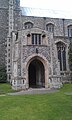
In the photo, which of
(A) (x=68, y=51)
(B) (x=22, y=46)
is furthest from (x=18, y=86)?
(A) (x=68, y=51)

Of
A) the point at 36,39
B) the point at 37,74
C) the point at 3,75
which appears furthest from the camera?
the point at 37,74

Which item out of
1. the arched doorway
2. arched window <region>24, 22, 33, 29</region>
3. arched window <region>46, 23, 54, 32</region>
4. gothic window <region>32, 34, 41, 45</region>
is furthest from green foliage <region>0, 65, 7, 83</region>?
arched window <region>46, 23, 54, 32</region>

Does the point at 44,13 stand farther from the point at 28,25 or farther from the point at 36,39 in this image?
the point at 36,39

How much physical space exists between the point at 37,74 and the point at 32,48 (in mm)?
5948

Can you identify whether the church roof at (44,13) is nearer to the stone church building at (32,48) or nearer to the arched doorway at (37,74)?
the stone church building at (32,48)

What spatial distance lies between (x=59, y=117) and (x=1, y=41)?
24.6 metres

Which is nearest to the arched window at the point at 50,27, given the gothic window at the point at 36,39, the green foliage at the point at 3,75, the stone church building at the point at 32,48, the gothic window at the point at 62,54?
the stone church building at the point at 32,48

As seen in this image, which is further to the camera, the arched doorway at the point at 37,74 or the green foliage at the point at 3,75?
the green foliage at the point at 3,75

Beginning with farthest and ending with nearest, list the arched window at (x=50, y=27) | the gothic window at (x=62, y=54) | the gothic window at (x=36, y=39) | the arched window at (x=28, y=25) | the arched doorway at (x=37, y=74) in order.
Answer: the arched window at (x=50, y=27) < the arched window at (x=28, y=25) < the gothic window at (x=62, y=54) < the arched doorway at (x=37, y=74) < the gothic window at (x=36, y=39)

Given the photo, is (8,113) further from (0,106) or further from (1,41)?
(1,41)

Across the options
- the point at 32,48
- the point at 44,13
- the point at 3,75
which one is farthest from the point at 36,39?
the point at 44,13

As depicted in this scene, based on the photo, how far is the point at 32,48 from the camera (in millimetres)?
24703

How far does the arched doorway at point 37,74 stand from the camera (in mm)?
27697

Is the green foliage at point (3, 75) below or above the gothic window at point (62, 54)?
below
